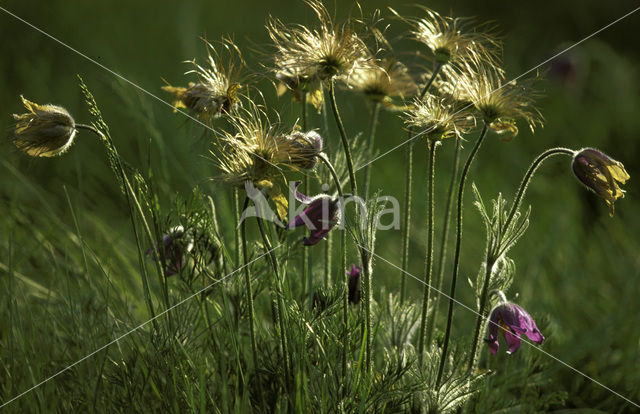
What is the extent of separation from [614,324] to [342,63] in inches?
38.2

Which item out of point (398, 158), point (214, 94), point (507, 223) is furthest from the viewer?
point (398, 158)

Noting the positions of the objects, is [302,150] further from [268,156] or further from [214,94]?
[214,94]

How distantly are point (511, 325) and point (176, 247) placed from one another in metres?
0.53

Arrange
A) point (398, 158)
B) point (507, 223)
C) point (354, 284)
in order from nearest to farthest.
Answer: point (507, 223) < point (354, 284) < point (398, 158)

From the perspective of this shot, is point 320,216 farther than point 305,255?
No

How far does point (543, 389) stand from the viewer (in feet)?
4.49

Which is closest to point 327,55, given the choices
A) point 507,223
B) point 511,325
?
point 507,223

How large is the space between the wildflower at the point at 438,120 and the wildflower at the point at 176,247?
1.29 ft

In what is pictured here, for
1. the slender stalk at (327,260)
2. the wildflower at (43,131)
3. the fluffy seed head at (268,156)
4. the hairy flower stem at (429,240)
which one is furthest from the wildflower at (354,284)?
the wildflower at (43,131)

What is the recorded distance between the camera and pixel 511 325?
897mm

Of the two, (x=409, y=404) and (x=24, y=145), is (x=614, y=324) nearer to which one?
(x=409, y=404)

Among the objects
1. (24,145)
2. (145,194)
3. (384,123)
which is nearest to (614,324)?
(145,194)

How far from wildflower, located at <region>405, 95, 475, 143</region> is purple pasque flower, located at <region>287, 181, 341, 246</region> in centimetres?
16

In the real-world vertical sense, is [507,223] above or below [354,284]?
above
